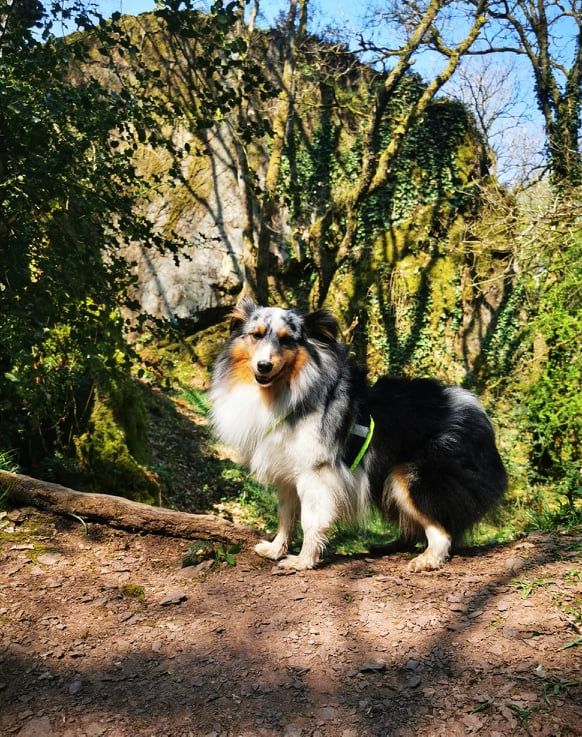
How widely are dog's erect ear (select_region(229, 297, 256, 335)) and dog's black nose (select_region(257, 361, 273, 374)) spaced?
20.9 inches

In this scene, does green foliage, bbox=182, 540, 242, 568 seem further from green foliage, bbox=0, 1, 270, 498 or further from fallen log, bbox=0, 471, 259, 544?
green foliage, bbox=0, 1, 270, 498

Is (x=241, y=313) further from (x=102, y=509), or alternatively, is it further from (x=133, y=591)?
(x=133, y=591)

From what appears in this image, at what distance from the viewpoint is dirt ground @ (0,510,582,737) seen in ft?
7.88

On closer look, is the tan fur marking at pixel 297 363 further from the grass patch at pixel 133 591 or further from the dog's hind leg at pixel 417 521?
the grass patch at pixel 133 591

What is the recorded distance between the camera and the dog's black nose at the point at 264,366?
391 centimetres

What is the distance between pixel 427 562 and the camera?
159 inches

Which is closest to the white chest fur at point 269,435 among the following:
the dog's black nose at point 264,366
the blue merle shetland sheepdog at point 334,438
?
the blue merle shetland sheepdog at point 334,438

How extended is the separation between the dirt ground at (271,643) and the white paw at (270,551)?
22cm

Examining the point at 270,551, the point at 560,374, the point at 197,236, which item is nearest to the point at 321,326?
the point at 270,551

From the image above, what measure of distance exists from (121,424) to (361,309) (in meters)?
8.41

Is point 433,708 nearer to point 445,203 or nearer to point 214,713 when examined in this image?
point 214,713

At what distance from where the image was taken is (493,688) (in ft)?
8.13

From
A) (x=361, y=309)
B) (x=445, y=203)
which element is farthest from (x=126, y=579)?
(x=445, y=203)

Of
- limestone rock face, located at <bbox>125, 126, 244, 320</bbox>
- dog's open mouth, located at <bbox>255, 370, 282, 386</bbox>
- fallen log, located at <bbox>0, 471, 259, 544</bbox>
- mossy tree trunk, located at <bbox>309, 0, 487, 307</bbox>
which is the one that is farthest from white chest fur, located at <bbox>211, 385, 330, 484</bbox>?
limestone rock face, located at <bbox>125, 126, 244, 320</bbox>
